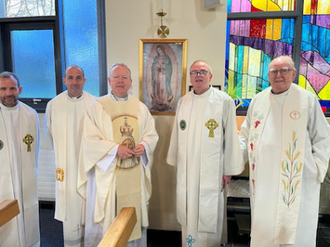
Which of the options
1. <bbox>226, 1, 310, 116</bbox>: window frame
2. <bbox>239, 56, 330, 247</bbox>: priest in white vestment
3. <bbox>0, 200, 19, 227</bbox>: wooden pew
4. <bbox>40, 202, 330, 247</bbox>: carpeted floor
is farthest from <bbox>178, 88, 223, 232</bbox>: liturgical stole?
<bbox>226, 1, 310, 116</bbox>: window frame

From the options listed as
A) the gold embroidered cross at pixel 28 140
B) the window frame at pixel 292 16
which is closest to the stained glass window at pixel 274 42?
the window frame at pixel 292 16

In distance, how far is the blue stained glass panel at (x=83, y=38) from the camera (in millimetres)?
3537

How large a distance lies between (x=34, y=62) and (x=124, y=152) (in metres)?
2.70

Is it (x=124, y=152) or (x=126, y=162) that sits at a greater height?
(x=124, y=152)

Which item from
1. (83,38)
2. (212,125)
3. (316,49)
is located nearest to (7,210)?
(212,125)

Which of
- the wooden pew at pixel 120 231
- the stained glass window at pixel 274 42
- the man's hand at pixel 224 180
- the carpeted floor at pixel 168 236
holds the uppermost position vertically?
the stained glass window at pixel 274 42

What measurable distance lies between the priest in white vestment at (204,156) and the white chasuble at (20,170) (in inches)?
61.3

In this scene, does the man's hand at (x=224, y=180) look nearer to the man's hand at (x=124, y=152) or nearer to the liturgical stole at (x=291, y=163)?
the liturgical stole at (x=291, y=163)

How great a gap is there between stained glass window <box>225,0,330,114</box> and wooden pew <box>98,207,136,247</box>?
9.08 feet

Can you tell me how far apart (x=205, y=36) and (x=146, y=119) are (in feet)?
3.95

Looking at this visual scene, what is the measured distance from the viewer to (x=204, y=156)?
2299 mm

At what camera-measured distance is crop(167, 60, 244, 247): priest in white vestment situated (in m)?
2.30

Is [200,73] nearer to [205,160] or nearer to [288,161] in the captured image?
[205,160]

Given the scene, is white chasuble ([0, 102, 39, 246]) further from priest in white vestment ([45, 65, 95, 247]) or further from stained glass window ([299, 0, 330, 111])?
stained glass window ([299, 0, 330, 111])
